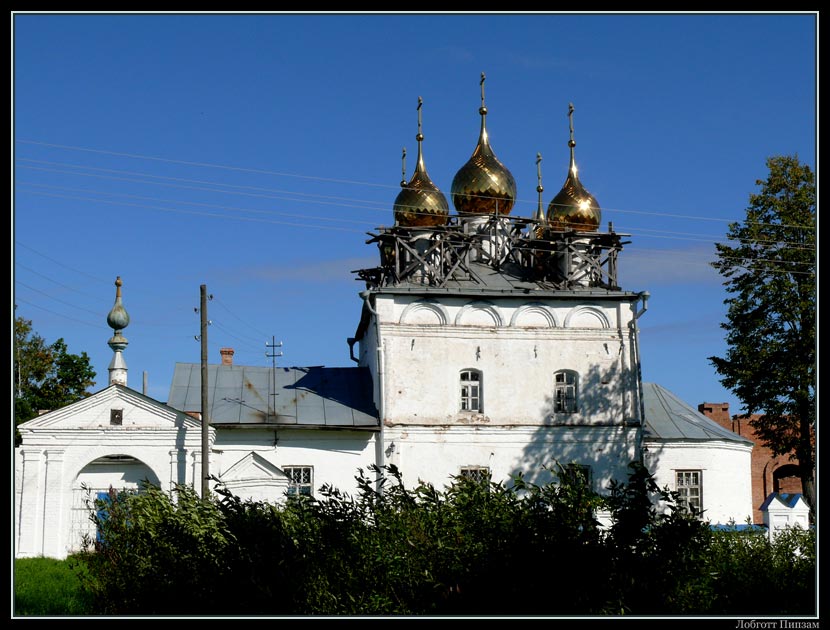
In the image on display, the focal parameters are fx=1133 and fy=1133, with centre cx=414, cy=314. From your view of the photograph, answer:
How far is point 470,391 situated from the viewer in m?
24.6

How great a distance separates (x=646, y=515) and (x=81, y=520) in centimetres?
1437

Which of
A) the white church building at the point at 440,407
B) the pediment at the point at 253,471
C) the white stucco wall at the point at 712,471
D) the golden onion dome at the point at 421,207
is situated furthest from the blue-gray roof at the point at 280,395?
the white stucco wall at the point at 712,471

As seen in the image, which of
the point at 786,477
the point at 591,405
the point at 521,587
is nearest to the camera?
the point at 521,587

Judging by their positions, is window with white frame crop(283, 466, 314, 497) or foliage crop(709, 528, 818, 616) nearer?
foliage crop(709, 528, 818, 616)

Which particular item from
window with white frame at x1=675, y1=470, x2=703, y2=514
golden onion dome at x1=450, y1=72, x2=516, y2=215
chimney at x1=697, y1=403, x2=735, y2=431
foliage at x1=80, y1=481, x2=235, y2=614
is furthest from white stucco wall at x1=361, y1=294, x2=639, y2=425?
chimney at x1=697, y1=403, x2=735, y2=431

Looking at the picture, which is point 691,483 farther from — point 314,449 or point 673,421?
point 314,449

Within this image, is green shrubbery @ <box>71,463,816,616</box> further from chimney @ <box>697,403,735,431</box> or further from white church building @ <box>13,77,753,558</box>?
chimney @ <box>697,403,735,431</box>

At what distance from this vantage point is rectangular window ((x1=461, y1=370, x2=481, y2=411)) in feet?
80.6

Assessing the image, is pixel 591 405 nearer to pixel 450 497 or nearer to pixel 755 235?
pixel 755 235

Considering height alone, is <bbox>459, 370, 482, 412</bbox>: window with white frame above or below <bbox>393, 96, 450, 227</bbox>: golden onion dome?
below

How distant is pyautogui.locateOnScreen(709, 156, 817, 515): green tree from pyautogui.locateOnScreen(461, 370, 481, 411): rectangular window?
557 centimetres

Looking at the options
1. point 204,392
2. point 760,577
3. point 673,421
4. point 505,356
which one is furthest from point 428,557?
point 673,421

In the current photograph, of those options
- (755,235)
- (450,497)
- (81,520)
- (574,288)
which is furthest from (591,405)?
(450,497)

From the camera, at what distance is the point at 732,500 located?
83.7 ft
